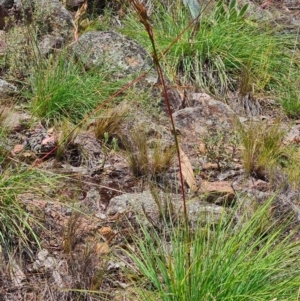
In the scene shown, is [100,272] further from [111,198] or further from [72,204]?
[111,198]

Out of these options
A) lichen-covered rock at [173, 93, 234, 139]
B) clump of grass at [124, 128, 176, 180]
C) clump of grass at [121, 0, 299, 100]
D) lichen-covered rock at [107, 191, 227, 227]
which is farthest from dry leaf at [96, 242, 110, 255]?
clump of grass at [121, 0, 299, 100]

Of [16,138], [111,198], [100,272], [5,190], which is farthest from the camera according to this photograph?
[16,138]

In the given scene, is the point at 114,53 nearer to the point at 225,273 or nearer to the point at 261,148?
the point at 261,148

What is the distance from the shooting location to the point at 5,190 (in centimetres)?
310

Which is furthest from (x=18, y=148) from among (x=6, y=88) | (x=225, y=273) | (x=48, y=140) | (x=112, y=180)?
(x=225, y=273)

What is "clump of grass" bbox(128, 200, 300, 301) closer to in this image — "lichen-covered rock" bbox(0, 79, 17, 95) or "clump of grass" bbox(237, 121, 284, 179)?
"clump of grass" bbox(237, 121, 284, 179)

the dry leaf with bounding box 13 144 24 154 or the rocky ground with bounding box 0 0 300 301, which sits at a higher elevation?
the dry leaf with bounding box 13 144 24 154

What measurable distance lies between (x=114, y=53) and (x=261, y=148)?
158 cm

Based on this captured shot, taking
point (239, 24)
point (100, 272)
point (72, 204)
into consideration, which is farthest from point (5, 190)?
point (239, 24)

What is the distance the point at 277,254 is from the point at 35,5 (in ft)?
10.8

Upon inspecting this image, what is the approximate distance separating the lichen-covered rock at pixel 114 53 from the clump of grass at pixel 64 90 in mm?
260

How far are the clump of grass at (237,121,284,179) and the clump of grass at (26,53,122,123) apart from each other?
1.07 metres

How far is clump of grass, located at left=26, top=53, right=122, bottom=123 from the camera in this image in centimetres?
417

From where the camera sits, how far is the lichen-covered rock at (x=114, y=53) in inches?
190
